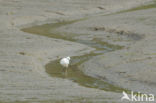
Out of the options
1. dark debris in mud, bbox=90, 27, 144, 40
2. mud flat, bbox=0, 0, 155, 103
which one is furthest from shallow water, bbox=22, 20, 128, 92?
dark debris in mud, bbox=90, 27, 144, 40

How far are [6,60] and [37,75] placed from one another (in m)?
1.38

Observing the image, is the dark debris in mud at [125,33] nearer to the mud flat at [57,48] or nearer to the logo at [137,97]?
the mud flat at [57,48]

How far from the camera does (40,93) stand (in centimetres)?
814

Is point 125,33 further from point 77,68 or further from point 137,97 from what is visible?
point 137,97

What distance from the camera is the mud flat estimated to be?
8227 mm

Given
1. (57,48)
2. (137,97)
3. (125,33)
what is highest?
(137,97)

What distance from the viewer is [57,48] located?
1322 centimetres

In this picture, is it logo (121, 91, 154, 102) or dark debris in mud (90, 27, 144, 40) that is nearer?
logo (121, 91, 154, 102)

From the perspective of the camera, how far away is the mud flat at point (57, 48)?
8.23 m

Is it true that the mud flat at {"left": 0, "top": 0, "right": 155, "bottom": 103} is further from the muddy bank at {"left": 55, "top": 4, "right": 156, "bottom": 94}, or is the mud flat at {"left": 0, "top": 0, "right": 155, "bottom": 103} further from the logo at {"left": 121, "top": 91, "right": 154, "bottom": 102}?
the logo at {"left": 121, "top": 91, "right": 154, "bottom": 102}

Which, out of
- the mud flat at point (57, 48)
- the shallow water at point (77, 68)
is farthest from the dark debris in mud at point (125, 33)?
the shallow water at point (77, 68)

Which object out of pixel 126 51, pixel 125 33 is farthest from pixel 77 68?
pixel 125 33

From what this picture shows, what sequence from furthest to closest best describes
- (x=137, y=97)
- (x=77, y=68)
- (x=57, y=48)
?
(x=57, y=48) → (x=77, y=68) → (x=137, y=97)

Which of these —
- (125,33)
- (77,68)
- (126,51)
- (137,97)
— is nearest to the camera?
(137,97)
